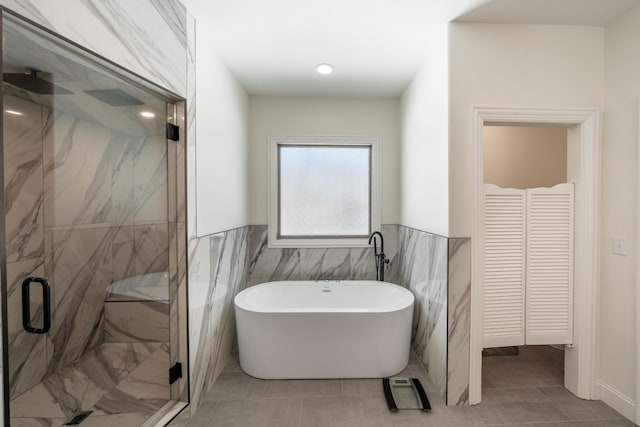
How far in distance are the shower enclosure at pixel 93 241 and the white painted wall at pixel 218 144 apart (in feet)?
0.84

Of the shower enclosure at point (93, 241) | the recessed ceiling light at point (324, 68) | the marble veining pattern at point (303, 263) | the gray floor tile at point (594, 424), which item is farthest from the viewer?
the marble veining pattern at point (303, 263)

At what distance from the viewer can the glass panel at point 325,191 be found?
351cm

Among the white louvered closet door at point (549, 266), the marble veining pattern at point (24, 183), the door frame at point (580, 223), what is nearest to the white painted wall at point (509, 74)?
the door frame at point (580, 223)

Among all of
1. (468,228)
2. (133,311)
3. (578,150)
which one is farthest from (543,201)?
(133,311)

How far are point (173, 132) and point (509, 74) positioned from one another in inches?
91.3

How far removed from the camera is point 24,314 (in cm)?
135

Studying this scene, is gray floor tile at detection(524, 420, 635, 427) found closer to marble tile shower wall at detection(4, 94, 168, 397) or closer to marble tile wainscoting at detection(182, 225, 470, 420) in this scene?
marble tile wainscoting at detection(182, 225, 470, 420)

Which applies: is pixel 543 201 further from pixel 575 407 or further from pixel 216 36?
pixel 216 36

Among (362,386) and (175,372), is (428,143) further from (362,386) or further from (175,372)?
(175,372)

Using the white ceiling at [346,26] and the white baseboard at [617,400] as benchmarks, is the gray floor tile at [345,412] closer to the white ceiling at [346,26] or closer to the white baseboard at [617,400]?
the white baseboard at [617,400]

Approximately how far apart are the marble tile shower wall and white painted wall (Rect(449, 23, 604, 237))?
1993 millimetres

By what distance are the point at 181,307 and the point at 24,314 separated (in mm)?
767

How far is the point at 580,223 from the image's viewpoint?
215 centimetres

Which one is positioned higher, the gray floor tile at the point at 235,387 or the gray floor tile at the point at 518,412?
the gray floor tile at the point at 518,412
